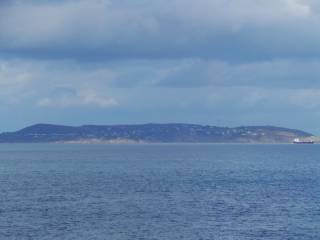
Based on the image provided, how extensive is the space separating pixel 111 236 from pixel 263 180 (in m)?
86.3

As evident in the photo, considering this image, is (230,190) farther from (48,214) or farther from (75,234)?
(75,234)

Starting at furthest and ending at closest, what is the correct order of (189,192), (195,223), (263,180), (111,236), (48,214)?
(263,180) → (189,192) → (48,214) → (195,223) → (111,236)

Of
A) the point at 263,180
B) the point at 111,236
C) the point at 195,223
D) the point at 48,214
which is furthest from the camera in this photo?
the point at 263,180

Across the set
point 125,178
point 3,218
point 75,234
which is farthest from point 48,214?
point 125,178

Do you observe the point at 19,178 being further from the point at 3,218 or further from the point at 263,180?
the point at 3,218

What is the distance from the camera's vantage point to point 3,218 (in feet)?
285

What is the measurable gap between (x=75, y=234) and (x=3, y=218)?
52.7 feet

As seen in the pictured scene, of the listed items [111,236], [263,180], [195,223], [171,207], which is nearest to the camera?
[111,236]

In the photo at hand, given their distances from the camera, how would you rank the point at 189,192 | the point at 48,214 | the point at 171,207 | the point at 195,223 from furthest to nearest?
the point at 189,192, the point at 171,207, the point at 48,214, the point at 195,223

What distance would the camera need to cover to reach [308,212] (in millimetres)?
94312

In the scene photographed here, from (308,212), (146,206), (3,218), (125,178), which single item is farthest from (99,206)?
(125,178)

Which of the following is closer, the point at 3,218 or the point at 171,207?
the point at 3,218

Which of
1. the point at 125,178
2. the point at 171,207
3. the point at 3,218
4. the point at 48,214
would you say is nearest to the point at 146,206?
the point at 171,207

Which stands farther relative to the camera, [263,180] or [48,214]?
[263,180]
